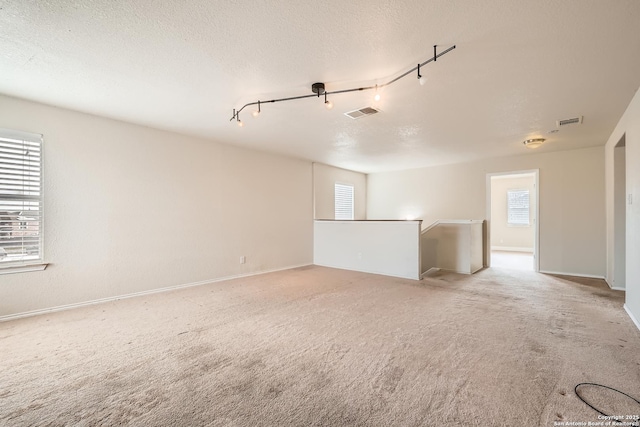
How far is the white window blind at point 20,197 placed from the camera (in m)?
3.19

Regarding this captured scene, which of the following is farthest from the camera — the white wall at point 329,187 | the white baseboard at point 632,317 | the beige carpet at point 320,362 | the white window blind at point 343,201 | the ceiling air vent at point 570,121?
the white window blind at point 343,201

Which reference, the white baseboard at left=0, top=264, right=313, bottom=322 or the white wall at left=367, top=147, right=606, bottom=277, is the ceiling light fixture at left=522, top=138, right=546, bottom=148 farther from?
the white baseboard at left=0, top=264, right=313, bottom=322

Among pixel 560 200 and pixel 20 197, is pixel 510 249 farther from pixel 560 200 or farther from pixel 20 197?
pixel 20 197

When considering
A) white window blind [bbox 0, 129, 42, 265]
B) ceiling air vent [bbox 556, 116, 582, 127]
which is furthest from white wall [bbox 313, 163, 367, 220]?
white window blind [bbox 0, 129, 42, 265]

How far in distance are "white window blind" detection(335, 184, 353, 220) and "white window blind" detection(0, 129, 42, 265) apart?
18.8ft

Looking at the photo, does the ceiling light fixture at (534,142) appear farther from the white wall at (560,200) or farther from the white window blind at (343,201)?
the white window blind at (343,201)

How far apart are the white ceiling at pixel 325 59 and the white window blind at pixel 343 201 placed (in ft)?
11.7

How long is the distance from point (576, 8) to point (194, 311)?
173 inches

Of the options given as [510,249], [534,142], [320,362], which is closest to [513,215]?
[510,249]

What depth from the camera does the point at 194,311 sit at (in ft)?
11.3

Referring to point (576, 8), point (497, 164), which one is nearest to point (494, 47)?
point (576, 8)

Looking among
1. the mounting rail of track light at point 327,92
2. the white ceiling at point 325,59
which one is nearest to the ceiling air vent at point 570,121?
the white ceiling at point 325,59

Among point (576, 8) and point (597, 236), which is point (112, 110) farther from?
point (597, 236)

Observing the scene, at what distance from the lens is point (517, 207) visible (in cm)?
939
